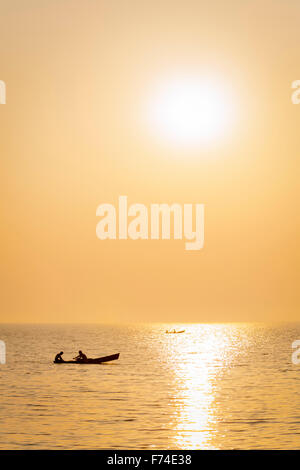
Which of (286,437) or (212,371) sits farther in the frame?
(212,371)

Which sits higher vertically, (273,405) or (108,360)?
(108,360)

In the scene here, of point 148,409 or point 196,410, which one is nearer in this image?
point 196,410

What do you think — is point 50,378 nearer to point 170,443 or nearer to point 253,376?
point 253,376

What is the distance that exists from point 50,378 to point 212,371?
20926 mm

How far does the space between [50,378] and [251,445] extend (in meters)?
42.1

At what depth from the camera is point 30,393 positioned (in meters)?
60.8
